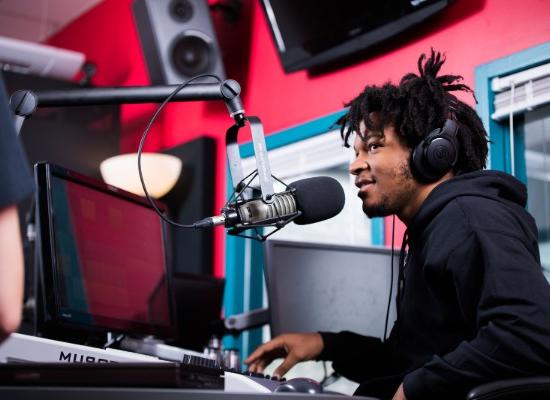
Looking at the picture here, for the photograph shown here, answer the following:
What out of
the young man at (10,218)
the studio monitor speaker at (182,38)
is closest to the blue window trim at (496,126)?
the studio monitor speaker at (182,38)

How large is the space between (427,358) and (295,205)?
498mm

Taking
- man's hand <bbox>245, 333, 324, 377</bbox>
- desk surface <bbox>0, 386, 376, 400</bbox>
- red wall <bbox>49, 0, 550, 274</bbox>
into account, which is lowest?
man's hand <bbox>245, 333, 324, 377</bbox>

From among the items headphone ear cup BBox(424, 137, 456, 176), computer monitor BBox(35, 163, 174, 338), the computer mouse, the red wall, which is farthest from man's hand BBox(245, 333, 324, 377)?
the red wall

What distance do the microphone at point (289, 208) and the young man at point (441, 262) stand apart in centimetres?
27

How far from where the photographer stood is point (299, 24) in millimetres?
3379

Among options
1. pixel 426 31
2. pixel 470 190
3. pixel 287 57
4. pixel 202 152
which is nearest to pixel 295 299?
pixel 470 190

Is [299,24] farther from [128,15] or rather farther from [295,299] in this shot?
[128,15]

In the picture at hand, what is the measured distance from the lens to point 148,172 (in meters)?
3.98

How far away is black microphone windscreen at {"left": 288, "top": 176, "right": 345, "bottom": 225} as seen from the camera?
138cm

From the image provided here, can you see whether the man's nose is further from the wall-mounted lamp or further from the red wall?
the wall-mounted lamp

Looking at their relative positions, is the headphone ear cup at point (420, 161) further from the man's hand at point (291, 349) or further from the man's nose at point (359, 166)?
the man's hand at point (291, 349)

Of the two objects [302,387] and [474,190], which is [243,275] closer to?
[474,190]

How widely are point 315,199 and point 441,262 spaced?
30 cm

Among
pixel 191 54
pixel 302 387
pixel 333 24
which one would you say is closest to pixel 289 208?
pixel 302 387
